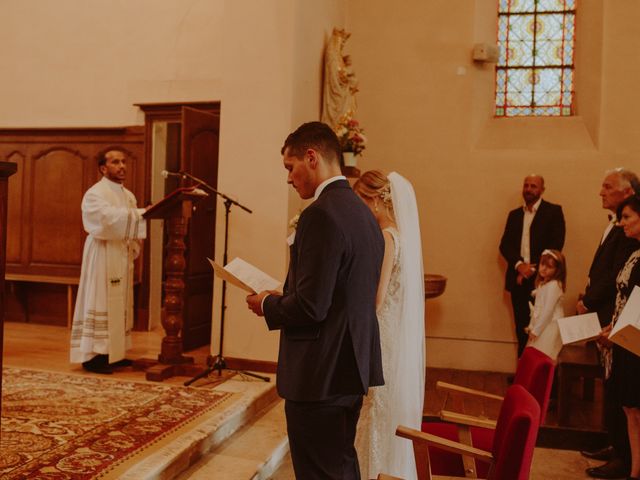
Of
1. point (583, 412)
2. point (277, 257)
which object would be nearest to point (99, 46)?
point (277, 257)

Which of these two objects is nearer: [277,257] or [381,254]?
[381,254]

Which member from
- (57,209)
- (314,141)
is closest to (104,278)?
(57,209)

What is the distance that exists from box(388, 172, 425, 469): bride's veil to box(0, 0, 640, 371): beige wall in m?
3.06

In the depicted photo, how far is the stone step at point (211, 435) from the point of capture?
10.8 feet

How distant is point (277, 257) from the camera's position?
5402 mm

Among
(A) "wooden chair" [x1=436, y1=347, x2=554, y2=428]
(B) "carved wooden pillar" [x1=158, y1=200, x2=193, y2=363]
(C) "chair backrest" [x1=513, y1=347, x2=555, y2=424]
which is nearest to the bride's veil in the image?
(A) "wooden chair" [x1=436, y1=347, x2=554, y2=428]

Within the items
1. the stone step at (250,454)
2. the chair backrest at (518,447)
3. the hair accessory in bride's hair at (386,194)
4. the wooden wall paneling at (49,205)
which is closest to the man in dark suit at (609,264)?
the hair accessory in bride's hair at (386,194)

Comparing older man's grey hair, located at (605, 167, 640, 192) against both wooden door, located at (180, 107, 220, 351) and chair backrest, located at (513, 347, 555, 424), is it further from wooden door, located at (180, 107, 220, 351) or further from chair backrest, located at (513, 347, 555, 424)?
wooden door, located at (180, 107, 220, 351)

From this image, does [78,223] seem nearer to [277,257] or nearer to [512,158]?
[277,257]

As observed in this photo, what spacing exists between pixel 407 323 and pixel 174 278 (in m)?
2.23

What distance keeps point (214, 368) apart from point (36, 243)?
11.6 ft

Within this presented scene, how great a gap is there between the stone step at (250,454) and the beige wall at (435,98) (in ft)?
9.86

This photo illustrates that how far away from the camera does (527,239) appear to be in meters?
6.49

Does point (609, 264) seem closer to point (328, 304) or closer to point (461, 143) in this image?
point (461, 143)
